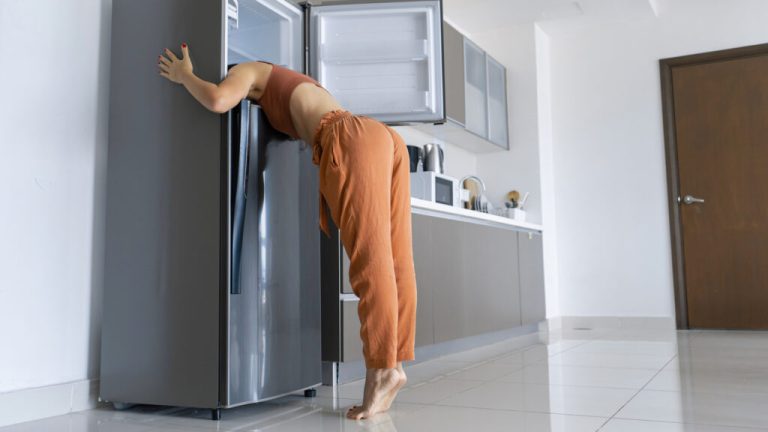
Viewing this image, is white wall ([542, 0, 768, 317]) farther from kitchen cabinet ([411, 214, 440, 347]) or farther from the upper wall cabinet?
kitchen cabinet ([411, 214, 440, 347])

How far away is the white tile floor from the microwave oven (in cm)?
107

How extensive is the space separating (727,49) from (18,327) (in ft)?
15.6

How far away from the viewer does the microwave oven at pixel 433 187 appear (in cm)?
383

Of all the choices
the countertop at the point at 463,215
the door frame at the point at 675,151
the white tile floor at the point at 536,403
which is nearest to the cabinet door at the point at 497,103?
the countertop at the point at 463,215

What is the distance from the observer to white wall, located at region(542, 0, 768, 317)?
4824 mm

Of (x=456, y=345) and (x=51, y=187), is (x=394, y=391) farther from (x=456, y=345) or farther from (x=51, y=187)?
(x=456, y=345)

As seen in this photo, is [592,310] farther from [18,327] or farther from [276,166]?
[18,327]

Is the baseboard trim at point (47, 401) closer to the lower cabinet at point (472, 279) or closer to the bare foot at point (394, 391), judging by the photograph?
the bare foot at point (394, 391)

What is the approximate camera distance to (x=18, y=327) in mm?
1942

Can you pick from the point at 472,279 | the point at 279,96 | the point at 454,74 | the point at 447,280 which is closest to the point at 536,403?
the point at 279,96

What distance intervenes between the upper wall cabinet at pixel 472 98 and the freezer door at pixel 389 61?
4.28 feet

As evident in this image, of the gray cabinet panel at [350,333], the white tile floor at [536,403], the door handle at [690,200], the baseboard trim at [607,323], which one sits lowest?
the white tile floor at [536,403]

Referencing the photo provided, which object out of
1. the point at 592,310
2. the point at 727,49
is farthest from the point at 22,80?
→ the point at 727,49

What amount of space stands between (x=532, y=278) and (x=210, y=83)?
A: 3.17 m
